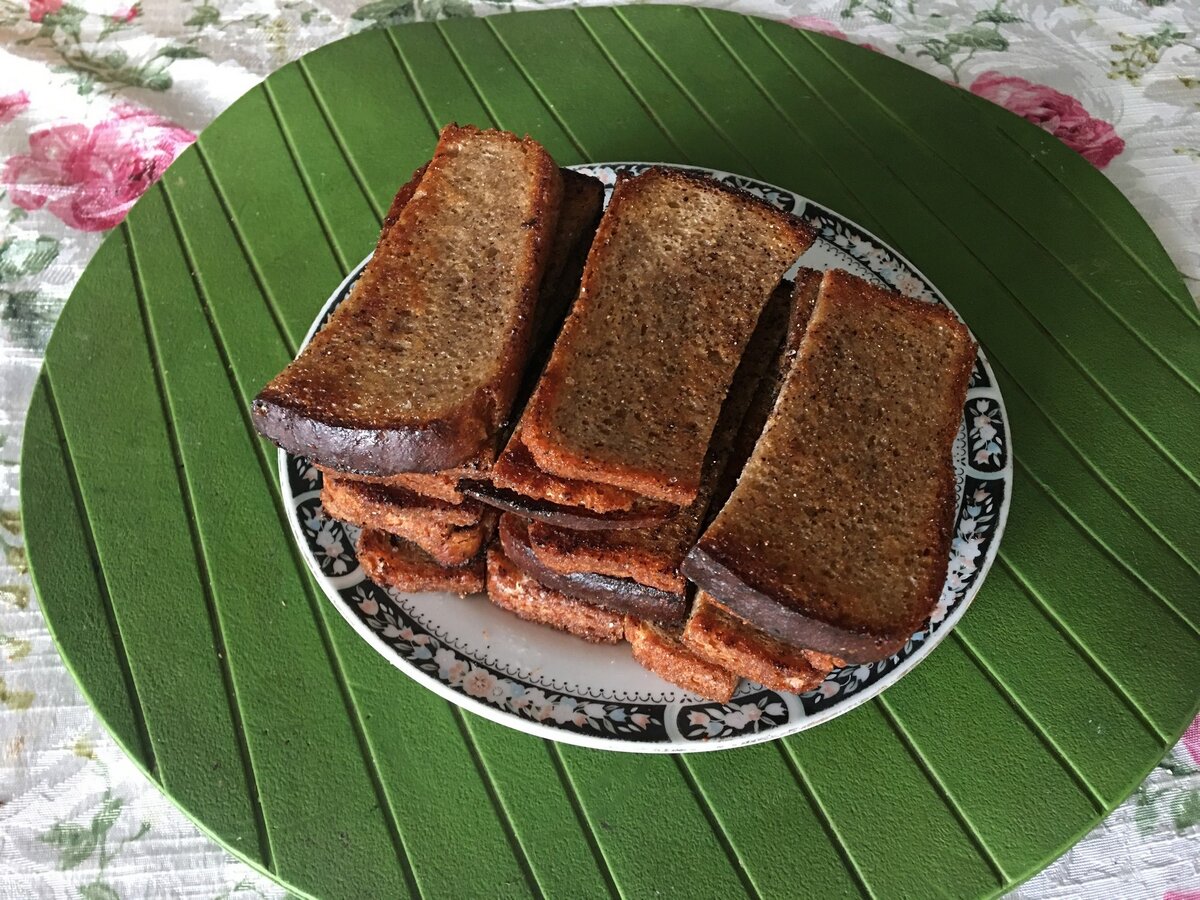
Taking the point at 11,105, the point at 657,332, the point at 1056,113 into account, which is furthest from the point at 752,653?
the point at 11,105

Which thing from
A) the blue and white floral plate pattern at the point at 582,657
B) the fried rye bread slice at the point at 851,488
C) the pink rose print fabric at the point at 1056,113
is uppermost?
the pink rose print fabric at the point at 1056,113

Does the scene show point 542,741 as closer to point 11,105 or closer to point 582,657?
point 582,657

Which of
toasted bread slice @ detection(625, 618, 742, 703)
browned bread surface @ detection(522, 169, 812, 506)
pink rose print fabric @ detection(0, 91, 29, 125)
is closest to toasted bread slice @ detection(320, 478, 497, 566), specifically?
browned bread surface @ detection(522, 169, 812, 506)

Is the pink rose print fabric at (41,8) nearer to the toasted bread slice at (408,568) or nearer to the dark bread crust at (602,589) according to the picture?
the toasted bread slice at (408,568)

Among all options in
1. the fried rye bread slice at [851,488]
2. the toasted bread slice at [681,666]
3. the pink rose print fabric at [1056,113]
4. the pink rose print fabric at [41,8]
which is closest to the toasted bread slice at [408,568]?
the toasted bread slice at [681,666]

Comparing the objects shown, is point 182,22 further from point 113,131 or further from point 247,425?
point 247,425

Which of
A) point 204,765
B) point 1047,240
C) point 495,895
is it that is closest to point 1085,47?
point 1047,240
